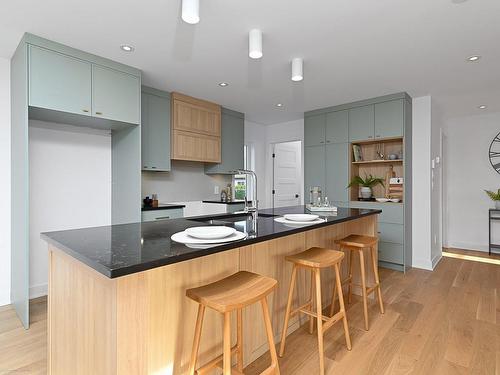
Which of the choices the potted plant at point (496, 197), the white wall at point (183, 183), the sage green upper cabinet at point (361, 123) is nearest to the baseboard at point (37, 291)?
the white wall at point (183, 183)

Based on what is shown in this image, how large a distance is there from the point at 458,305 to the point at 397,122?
7.72ft

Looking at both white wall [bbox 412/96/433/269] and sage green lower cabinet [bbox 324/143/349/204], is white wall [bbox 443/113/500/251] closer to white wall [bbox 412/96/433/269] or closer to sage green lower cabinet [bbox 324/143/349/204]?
white wall [bbox 412/96/433/269]

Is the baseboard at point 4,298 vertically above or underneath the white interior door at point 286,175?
underneath

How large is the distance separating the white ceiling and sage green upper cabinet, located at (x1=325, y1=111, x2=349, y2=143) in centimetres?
78

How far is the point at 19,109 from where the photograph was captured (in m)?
2.48

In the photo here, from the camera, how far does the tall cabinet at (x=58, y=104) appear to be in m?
2.37

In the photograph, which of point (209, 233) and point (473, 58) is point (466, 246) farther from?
point (209, 233)

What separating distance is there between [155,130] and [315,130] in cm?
262

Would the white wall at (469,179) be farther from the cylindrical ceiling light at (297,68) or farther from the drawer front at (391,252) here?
the cylindrical ceiling light at (297,68)

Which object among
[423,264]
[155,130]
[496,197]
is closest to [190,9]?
[155,130]

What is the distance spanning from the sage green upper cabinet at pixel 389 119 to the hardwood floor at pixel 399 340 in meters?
2.11

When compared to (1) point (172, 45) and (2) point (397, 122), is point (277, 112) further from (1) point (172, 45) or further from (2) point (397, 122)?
(1) point (172, 45)

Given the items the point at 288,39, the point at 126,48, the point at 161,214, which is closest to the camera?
the point at 288,39

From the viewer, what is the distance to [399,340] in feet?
7.03
